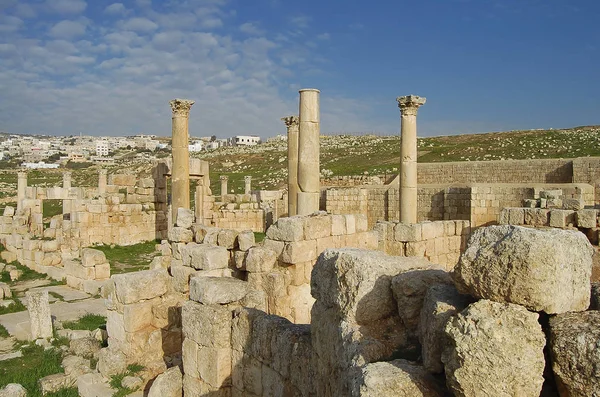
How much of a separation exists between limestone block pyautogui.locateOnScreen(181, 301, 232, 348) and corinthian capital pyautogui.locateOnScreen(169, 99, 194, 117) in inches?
529

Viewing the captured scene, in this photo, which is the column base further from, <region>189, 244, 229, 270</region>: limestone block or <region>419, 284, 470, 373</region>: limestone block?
<region>419, 284, 470, 373</region>: limestone block

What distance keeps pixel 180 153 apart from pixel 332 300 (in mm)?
15428

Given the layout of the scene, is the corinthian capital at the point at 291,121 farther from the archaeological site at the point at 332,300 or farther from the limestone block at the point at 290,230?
the limestone block at the point at 290,230

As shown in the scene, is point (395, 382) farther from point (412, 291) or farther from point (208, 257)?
point (208, 257)

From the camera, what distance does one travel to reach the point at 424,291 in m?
3.10

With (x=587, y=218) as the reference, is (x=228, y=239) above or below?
below

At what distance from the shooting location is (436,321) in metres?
2.59

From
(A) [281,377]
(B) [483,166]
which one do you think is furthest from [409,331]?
(B) [483,166]

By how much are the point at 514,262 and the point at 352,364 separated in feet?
3.88

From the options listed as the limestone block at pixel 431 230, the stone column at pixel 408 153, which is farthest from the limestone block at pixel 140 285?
the stone column at pixel 408 153

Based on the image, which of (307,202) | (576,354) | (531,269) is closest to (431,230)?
(307,202)

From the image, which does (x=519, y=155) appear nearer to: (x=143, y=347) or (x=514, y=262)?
(x=143, y=347)

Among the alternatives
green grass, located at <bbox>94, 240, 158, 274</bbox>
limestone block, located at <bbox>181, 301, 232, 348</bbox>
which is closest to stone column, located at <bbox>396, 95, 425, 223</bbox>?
green grass, located at <bbox>94, 240, 158, 274</bbox>

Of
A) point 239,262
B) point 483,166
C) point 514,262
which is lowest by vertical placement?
point 239,262
